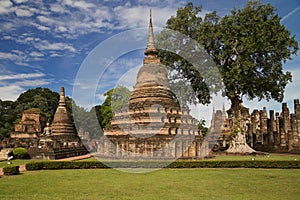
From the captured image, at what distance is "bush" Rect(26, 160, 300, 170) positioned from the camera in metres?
19.4

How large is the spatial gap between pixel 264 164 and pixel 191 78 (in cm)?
1760

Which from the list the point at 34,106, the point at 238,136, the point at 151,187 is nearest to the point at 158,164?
the point at 151,187

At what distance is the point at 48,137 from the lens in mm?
34312

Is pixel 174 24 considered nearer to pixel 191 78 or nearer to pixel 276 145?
pixel 191 78

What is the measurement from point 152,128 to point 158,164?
6090 mm

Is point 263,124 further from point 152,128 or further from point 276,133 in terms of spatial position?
point 152,128

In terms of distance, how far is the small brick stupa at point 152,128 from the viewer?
2445 centimetres

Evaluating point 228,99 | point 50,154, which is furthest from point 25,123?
point 228,99

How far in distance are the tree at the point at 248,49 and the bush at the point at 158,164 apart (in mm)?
12800

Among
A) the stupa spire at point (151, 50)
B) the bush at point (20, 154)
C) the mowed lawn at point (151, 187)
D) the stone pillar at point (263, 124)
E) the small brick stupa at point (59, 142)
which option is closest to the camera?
the mowed lawn at point (151, 187)

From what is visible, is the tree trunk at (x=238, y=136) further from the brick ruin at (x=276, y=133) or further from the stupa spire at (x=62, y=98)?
the stupa spire at (x=62, y=98)

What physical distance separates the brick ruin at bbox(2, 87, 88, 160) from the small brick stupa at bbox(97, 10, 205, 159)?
5.30m

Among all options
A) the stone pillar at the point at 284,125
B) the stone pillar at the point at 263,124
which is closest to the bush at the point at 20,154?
the stone pillar at the point at 284,125

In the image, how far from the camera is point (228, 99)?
3609 cm
